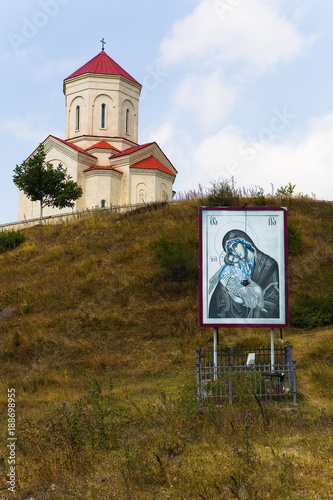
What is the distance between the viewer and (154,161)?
32938 mm

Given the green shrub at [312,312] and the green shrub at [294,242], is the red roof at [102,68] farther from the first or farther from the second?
the green shrub at [312,312]

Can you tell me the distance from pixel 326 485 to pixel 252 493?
866mm

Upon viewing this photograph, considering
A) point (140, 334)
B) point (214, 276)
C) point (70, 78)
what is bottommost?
point (140, 334)

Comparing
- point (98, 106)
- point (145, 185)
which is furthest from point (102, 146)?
point (145, 185)

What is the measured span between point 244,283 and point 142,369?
4019mm

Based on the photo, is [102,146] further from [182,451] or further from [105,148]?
[182,451]

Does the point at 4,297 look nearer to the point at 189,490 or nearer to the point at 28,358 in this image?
the point at 28,358

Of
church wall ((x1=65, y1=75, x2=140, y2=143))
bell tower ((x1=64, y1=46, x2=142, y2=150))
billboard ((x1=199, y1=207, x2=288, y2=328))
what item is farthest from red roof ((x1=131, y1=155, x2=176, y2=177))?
A: billboard ((x1=199, y1=207, x2=288, y2=328))

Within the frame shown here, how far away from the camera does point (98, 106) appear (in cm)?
3369

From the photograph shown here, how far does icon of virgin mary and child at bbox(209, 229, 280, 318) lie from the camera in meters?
9.54

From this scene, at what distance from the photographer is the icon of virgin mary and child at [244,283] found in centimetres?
954

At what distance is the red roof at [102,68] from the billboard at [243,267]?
2689 cm

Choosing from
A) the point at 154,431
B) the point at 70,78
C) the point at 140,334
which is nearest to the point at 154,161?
the point at 70,78

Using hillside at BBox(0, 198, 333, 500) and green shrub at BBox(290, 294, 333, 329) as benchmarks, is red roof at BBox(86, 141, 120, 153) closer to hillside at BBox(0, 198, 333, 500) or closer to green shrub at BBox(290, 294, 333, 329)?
hillside at BBox(0, 198, 333, 500)
